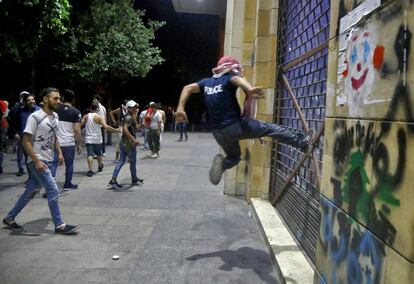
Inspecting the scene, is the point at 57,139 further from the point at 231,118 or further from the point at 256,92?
the point at 256,92

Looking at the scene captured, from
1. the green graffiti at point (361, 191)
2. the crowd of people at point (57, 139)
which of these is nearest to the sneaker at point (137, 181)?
the crowd of people at point (57, 139)

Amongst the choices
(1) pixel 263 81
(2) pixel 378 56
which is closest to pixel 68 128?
(1) pixel 263 81

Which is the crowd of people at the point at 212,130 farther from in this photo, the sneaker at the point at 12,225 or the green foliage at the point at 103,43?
the green foliage at the point at 103,43

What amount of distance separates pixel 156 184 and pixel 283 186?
11.9 feet

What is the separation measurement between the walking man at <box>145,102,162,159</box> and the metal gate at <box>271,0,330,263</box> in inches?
245

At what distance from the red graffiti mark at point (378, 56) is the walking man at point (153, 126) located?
1024 centimetres

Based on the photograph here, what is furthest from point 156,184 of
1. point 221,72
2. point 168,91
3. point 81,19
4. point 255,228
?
point 168,91

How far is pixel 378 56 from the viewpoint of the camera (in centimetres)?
213

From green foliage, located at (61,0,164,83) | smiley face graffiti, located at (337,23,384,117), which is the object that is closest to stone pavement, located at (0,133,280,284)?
smiley face graffiti, located at (337,23,384,117)

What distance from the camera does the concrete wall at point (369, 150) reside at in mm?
1826

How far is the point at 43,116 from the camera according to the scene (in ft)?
17.2

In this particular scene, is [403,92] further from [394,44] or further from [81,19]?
[81,19]

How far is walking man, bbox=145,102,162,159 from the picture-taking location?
12141mm

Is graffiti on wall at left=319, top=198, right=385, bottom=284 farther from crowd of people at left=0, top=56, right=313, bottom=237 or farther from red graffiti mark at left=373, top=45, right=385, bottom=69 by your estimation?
crowd of people at left=0, top=56, right=313, bottom=237
